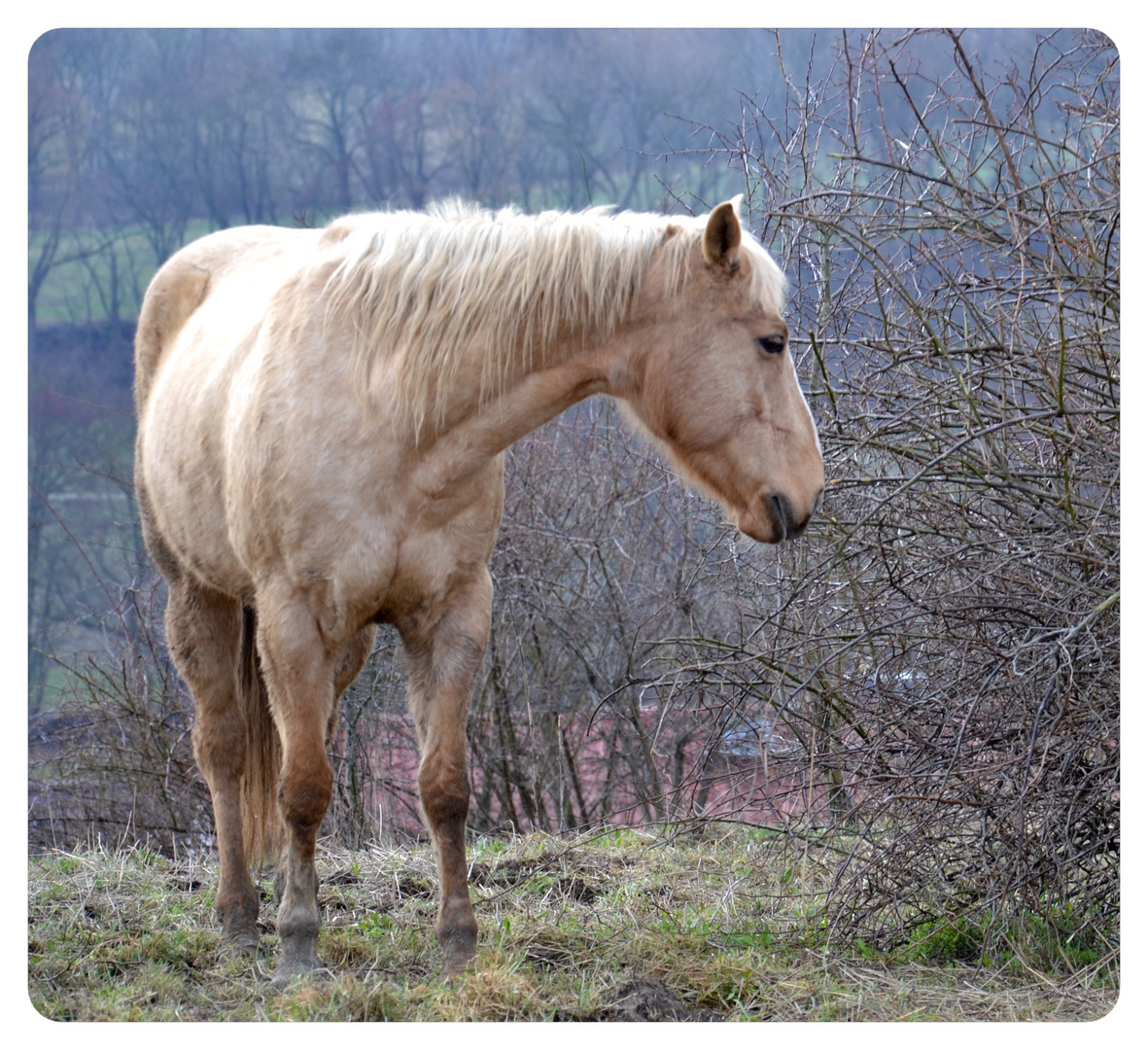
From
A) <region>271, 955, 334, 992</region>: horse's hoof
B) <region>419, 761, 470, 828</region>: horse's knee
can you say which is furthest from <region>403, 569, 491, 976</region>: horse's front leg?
<region>271, 955, 334, 992</region>: horse's hoof

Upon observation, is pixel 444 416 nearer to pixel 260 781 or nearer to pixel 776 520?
pixel 776 520

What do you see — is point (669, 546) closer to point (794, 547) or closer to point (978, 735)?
point (794, 547)

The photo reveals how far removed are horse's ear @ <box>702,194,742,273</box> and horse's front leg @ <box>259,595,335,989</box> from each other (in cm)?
144

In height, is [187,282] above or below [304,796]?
above

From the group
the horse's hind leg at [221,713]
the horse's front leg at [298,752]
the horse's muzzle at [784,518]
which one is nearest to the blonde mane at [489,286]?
the horse's muzzle at [784,518]

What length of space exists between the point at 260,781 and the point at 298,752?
86 centimetres

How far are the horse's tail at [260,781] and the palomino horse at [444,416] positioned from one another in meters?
0.69

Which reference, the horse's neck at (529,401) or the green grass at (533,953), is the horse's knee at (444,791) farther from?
the horse's neck at (529,401)

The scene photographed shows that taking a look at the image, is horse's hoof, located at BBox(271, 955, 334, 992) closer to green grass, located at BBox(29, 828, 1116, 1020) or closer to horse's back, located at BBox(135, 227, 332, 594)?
green grass, located at BBox(29, 828, 1116, 1020)

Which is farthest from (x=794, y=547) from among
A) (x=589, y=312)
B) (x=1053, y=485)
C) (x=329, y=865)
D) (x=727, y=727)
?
(x=329, y=865)

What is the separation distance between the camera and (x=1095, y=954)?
308cm

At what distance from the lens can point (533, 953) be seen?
336 cm

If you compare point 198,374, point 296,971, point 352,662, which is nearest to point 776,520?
point 352,662

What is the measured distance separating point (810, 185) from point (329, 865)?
312 cm
